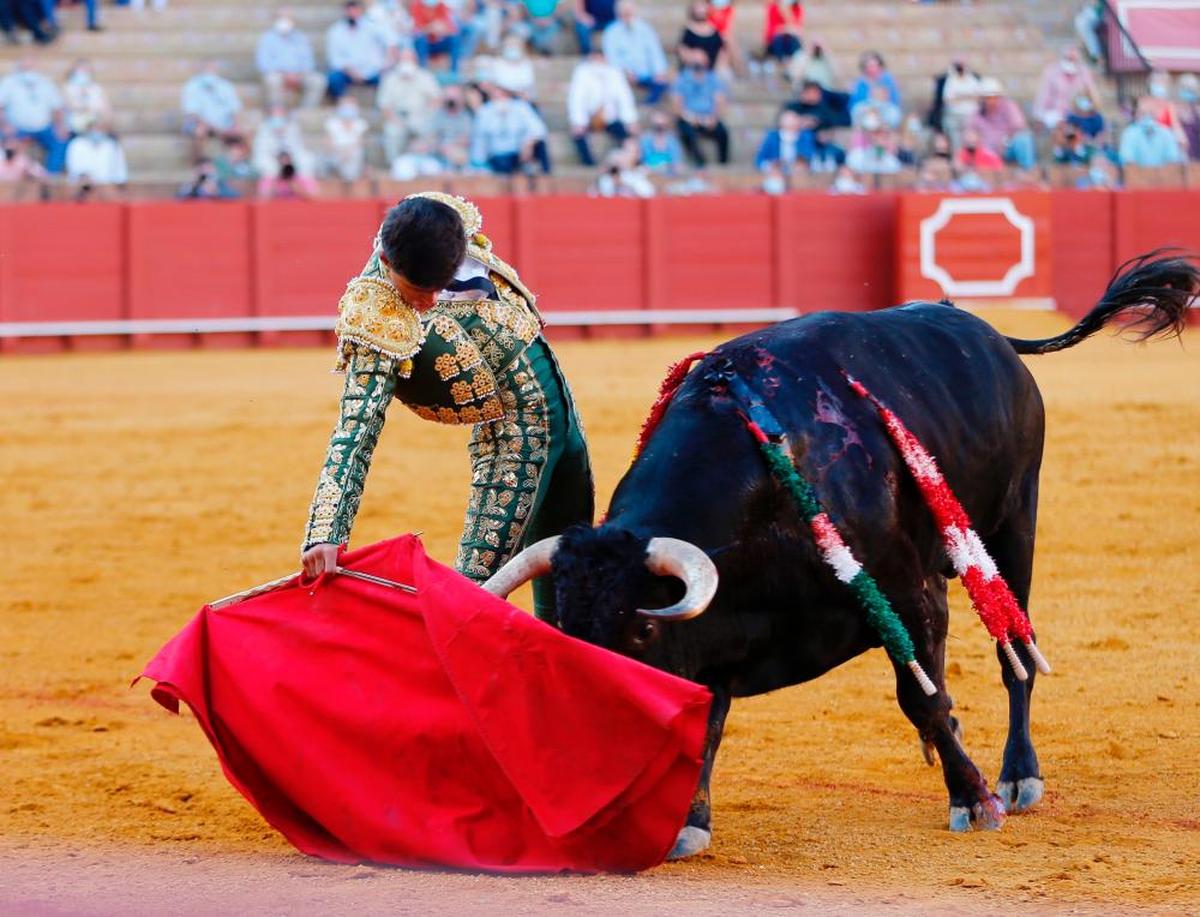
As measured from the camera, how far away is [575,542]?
3359 millimetres

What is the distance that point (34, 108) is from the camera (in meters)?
12.8

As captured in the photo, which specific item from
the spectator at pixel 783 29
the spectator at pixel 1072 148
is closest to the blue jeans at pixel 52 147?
the spectator at pixel 783 29

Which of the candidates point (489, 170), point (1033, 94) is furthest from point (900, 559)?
point (1033, 94)

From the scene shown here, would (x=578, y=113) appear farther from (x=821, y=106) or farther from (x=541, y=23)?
(x=821, y=106)

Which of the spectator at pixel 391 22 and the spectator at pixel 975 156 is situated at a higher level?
the spectator at pixel 391 22

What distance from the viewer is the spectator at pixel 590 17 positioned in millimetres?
14414

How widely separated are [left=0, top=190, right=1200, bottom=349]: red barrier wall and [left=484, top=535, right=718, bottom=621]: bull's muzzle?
31.6ft

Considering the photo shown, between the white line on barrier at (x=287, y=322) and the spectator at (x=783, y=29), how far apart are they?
232cm

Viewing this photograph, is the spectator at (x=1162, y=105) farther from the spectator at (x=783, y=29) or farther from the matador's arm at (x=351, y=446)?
the matador's arm at (x=351, y=446)

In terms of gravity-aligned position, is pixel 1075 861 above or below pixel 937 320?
below

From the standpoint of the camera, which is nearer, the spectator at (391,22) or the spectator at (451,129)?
the spectator at (451,129)

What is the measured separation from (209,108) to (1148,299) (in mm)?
9479

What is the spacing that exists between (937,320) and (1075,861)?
142 cm

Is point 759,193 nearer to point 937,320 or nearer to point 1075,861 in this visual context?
point 937,320
